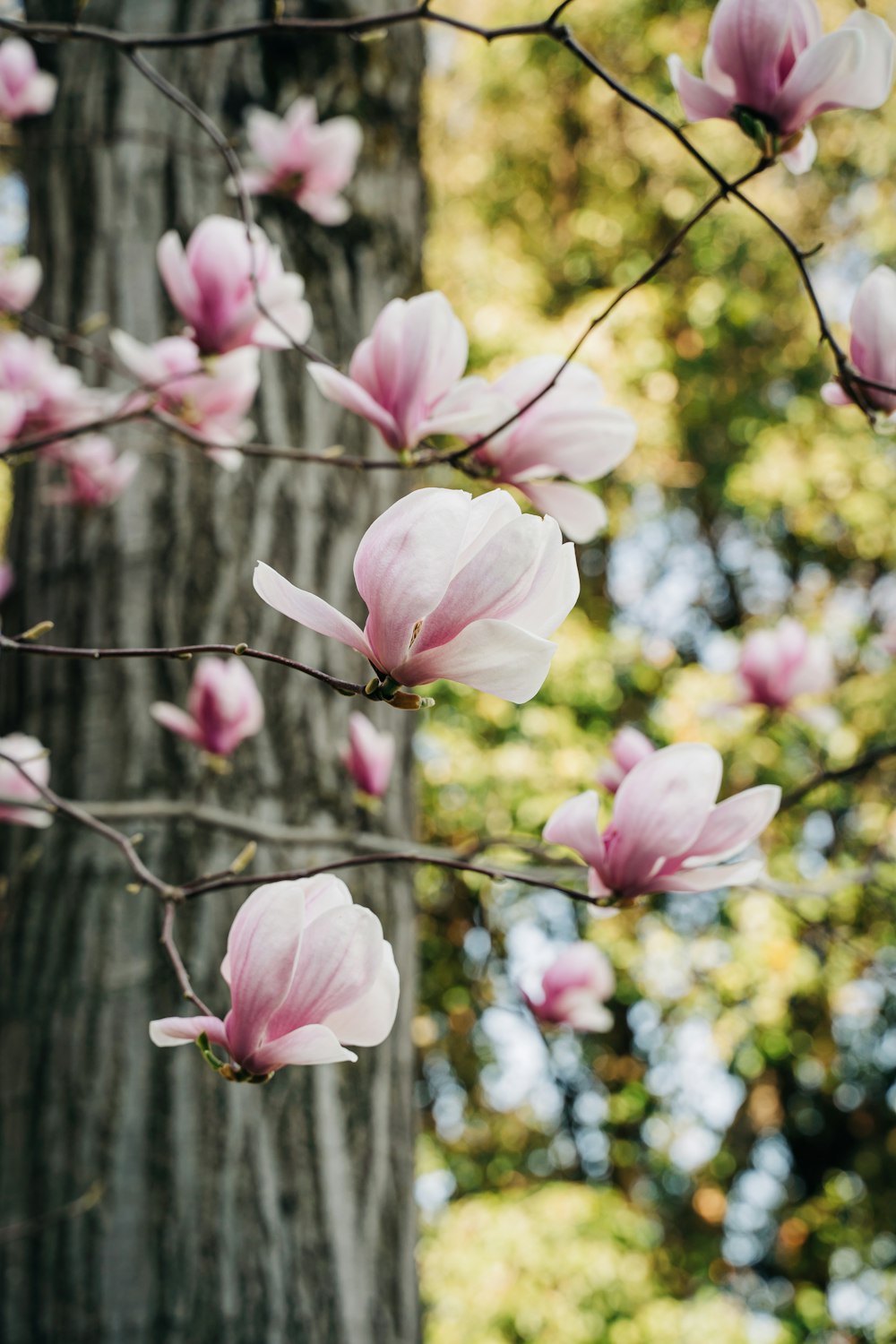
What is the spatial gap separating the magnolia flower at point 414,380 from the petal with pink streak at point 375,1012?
0.26 m

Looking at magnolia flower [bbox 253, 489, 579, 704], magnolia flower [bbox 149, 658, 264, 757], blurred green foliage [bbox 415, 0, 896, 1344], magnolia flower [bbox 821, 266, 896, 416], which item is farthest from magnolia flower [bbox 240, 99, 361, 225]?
blurred green foliage [bbox 415, 0, 896, 1344]

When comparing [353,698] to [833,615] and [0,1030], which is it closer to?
[0,1030]

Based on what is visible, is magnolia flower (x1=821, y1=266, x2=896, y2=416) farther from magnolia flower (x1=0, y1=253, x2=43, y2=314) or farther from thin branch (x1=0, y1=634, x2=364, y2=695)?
magnolia flower (x1=0, y1=253, x2=43, y2=314)

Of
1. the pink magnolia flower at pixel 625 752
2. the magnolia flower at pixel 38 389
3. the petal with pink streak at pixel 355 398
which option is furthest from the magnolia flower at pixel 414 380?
the magnolia flower at pixel 38 389

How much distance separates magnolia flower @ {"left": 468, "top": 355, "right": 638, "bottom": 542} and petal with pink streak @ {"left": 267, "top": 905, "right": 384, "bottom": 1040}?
0.26 m

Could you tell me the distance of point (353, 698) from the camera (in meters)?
1.02

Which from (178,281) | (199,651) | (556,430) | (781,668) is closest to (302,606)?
(199,651)

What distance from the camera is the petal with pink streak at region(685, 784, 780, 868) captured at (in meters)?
Answer: 0.45

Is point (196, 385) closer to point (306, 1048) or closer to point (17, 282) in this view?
point (17, 282)

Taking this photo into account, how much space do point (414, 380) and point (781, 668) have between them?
2.12 feet

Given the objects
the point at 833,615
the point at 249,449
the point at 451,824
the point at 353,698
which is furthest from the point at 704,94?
the point at 833,615

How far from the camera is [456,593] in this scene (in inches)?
14.3

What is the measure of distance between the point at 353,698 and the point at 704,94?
62 centimetres

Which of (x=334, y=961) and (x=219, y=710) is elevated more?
(x=219, y=710)
